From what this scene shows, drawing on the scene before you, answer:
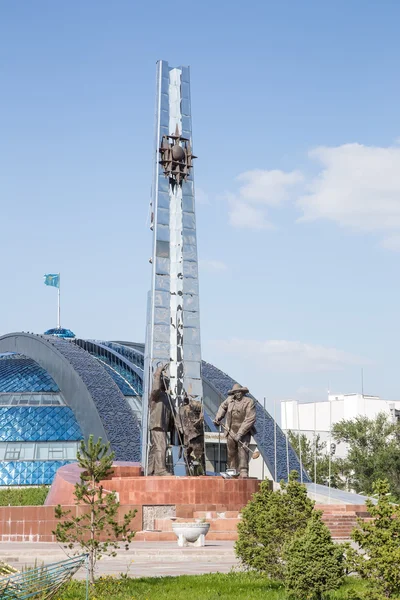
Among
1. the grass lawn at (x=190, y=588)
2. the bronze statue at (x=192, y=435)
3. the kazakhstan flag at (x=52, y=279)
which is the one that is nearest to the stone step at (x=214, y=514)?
the bronze statue at (x=192, y=435)

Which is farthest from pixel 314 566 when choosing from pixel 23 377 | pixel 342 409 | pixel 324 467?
pixel 342 409

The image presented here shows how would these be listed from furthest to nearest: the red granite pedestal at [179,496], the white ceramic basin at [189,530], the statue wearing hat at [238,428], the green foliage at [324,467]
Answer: the green foliage at [324,467]
the statue wearing hat at [238,428]
the red granite pedestal at [179,496]
the white ceramic basin at [189,530]

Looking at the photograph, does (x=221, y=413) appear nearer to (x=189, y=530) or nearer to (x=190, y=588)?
(x=189, y=530)

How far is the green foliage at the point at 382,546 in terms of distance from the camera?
9758mm

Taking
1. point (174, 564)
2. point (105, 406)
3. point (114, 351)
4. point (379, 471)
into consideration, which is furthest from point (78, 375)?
point (174, 564)

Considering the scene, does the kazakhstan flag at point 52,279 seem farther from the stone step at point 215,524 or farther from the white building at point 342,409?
the stone step at point 215,524

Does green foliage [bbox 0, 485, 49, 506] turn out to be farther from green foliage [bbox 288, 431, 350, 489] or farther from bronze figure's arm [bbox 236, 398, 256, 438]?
green foliage [bbox 288, 431, 350, 489]

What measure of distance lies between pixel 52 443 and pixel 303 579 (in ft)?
102

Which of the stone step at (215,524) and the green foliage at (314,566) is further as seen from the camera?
the stone step at (215,524)

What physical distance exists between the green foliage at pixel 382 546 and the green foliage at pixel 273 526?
2.80 m

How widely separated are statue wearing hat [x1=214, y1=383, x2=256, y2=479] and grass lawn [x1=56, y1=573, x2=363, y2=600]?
32.3 feet

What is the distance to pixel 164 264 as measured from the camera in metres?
25.8

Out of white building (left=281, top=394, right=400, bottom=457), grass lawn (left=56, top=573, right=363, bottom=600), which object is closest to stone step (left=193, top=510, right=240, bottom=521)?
grass lawn (left=56, top=573, right=363, bottom=600)

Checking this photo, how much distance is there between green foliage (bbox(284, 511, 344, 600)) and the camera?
11109 millimetres
